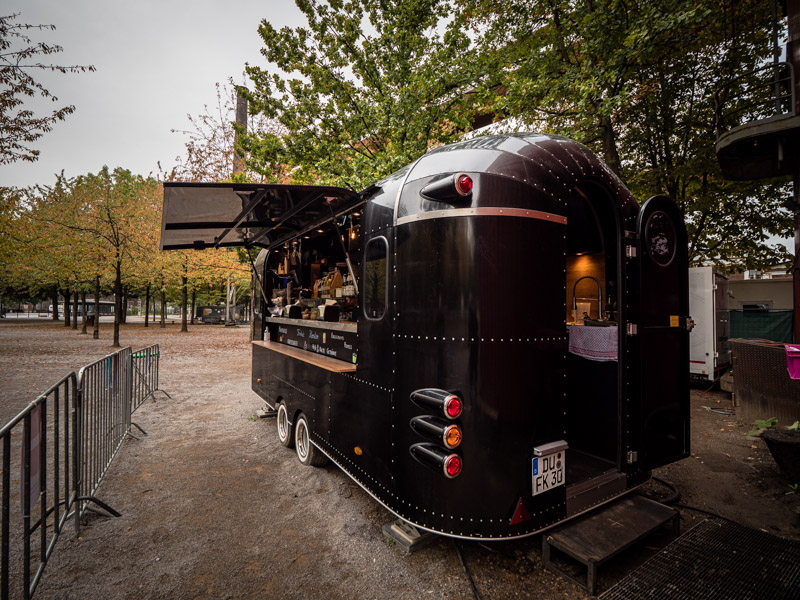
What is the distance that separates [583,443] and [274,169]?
10067 millimetres

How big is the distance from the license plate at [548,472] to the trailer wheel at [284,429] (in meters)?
3.67

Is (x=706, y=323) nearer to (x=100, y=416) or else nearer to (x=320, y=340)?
(x=320, y=340)

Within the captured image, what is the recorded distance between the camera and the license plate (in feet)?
8.83

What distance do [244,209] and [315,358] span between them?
2207 millimetres

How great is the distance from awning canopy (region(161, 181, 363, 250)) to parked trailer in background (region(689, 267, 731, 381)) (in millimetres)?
8744

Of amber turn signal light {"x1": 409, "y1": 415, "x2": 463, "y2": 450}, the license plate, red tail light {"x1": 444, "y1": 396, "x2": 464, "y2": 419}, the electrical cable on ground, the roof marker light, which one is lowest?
the electrical cable on ground

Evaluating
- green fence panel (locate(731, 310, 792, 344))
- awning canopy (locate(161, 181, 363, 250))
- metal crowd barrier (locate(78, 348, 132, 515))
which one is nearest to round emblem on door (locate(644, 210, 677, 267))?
awning canopy (locate(161, 181, 363, 250))

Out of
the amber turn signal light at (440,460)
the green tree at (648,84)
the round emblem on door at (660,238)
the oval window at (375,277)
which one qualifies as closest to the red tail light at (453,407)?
the amber turn signal light at (440,460)

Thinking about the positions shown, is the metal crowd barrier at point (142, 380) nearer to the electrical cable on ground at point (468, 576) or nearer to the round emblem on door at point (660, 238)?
the electrical cable on ground at point (468, 576)

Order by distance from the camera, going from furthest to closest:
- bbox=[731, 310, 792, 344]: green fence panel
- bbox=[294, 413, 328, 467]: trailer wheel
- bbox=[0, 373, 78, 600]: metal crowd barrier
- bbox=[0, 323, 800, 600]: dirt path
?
bbox=[731, 310, 792, 344]: green fence panel, bbox=[294, 413, 328, 467]: trailer wheel, bbox=[0, 323, 800, 600]: dirt path, bbox=[0, 373, 78, 600]: metal crowd barrier

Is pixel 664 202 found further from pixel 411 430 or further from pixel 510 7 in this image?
pixel 510 7

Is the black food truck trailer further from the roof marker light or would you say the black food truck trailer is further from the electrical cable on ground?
the electrical cable on ground

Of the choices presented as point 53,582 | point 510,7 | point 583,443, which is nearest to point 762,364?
point 583,443

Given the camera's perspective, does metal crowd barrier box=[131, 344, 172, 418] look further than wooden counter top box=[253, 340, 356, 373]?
Yes
